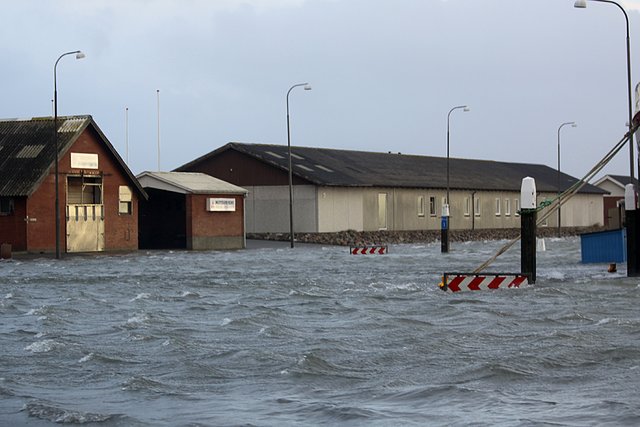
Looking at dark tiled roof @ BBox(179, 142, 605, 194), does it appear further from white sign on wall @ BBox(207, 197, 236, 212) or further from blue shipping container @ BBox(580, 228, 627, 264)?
blue shipping container @ BBox(580, 228, 627, 264)

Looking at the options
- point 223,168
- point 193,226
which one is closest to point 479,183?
point 223,168

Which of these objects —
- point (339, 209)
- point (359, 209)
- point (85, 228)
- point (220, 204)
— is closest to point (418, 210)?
point (359, 209)

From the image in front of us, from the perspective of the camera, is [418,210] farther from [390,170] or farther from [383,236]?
[383,236]

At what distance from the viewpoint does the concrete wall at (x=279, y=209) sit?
6912 centimetres

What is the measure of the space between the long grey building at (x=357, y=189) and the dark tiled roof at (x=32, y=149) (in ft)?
42.3

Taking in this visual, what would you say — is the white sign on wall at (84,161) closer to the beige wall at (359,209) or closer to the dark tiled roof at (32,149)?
the dark tiled roof at (32,149)

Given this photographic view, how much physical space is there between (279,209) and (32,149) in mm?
18634

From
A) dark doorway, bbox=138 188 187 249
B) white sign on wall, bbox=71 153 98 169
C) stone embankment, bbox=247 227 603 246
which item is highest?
white sign on wall, bbox=71 153 98 169

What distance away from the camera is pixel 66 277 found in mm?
35594

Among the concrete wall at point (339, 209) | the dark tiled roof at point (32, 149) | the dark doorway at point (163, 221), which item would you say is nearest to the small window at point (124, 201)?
the dark tiled roof at point (32, 149)

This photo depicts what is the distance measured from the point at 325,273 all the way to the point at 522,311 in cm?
1507

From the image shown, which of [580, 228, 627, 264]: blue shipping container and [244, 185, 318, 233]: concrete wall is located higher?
[244, 185, 318, 233]: concrete wall

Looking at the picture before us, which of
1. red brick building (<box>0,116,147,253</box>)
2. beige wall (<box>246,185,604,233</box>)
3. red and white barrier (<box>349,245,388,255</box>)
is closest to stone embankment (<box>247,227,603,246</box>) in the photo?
beige wall (<box>246,185,604,233</box>)

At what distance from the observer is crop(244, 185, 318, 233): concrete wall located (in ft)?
227
